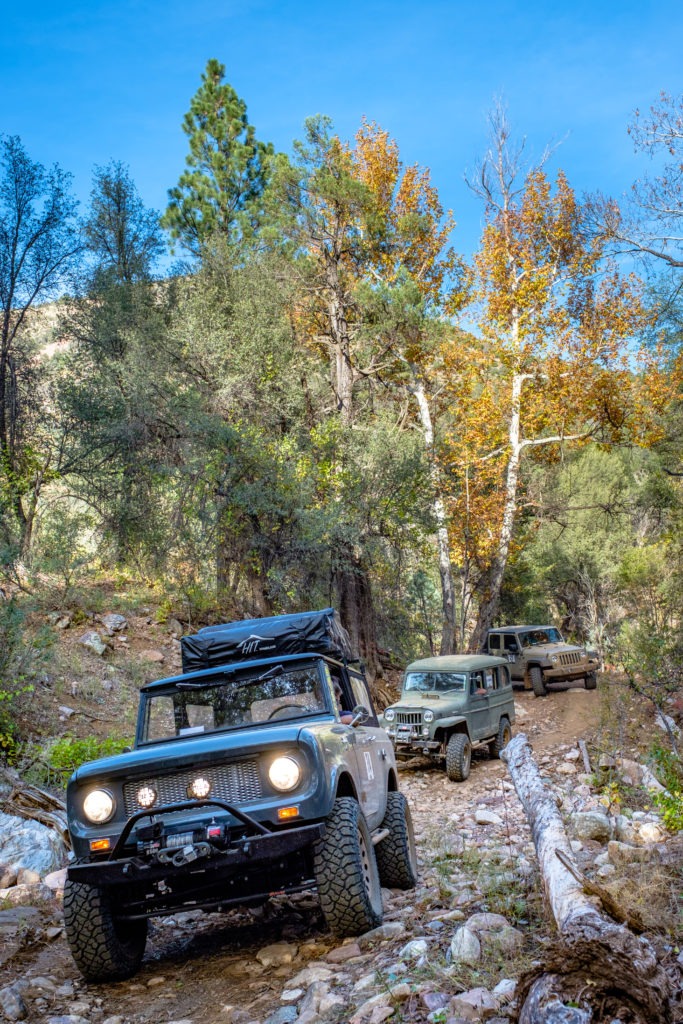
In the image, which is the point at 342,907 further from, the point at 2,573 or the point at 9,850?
the point at 2,573

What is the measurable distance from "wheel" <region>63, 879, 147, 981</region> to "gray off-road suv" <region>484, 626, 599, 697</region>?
16.5 metres

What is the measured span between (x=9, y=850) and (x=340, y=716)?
11.9 feet

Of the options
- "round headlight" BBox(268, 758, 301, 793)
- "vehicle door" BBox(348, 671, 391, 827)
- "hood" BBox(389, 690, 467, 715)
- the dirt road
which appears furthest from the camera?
"hood" BBox(389, 690, 467, 715)

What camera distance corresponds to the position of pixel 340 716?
19.1ft

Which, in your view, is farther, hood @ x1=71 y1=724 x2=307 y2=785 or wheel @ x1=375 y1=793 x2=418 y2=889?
wheel @ x1=375 y1=793 x2=418 y2=889

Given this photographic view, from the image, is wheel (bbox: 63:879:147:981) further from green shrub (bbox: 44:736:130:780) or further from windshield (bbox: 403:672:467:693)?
windshield (bbox: 403:672:467:693)

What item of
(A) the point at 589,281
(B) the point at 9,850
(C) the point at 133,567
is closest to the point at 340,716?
(B) the point at 9,850

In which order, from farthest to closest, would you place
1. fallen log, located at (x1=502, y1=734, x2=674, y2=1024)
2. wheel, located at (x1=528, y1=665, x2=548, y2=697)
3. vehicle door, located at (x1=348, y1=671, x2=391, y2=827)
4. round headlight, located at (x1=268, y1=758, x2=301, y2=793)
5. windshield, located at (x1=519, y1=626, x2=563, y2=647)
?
windshield, located at (x1=519, y1=626, x2=563, y2=647), wheel, located at (x1=528, y1=665, x2=548, y2=697), vehicle door, located at (x1=348, y1=671, x2=391, y2=827), round headlight, located at (x1=268, y1=758, x2=301, y2=793), fallen log, located at (x1=502, y1=734, x2=674, y2=1024)

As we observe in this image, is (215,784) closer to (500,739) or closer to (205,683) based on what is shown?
(205,683)

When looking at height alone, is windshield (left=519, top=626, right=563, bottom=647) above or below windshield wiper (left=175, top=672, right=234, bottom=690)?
below

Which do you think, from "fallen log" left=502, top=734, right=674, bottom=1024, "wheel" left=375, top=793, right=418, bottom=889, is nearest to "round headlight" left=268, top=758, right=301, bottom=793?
"fallen log" left=502, top=734, right=674, bottom=1024

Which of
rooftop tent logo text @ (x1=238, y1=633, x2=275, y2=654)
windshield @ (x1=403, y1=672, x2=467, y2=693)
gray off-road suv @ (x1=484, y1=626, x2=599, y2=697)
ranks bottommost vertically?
gray off-road suv @ (x1=484, y1=626, x2=599, y2=697)

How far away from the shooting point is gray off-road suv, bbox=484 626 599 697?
2075 centimetres

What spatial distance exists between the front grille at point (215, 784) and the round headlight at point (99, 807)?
0.29ft
